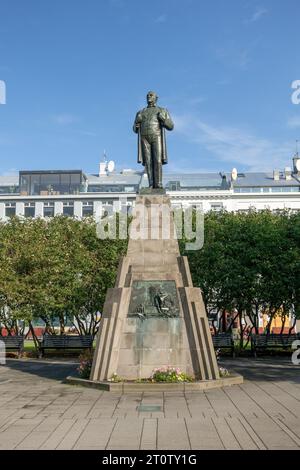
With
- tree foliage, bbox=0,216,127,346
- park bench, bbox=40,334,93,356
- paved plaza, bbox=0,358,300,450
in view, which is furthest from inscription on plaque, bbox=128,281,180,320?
tree foliage, bbox=0,216,127,346

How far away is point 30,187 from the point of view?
284ft

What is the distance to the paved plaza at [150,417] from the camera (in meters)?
8.95

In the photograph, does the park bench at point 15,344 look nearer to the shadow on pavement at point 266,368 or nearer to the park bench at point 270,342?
the shadow on pavement at point 266,368

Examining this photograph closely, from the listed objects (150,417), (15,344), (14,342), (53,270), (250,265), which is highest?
(250,265)

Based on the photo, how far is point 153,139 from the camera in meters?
18.5

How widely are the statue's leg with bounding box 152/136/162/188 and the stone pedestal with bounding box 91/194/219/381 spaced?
3153mm

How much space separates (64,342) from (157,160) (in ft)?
46.6

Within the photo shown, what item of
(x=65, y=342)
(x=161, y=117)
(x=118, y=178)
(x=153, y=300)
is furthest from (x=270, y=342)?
(x=118, y=178)

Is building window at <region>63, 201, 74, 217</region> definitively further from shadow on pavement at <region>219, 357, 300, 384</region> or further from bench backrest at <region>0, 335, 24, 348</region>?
shadow on pavement at <region>219, 357, 300, 384</region>

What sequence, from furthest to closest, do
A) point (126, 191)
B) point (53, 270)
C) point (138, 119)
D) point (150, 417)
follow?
point (126, 191) → point (53, 270) → point (138, 119) → point (150, 417)

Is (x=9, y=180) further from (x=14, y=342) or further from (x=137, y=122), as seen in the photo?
(x=137, y=122)

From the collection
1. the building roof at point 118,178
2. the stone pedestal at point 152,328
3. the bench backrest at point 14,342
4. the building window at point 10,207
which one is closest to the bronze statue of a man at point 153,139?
the stone pedestal at point 152,328

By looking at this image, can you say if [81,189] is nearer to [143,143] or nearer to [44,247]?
[44,247]
